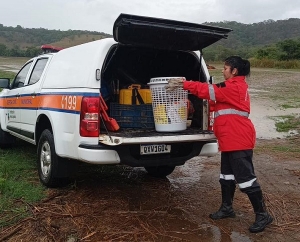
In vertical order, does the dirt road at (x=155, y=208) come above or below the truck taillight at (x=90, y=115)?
below

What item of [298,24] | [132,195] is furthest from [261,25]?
[132,195]

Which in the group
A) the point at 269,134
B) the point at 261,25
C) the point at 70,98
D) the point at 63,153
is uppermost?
the point at 261,25

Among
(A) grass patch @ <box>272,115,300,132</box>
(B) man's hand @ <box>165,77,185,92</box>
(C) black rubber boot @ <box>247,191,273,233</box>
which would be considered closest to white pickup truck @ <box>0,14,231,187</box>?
(B) man's hand @ <box>165,77,185,92</box>

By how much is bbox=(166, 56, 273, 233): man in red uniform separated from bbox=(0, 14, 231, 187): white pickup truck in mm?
469

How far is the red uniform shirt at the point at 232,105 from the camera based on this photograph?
158 inches

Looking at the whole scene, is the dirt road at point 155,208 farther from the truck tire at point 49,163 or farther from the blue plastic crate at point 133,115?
the blue plastic crate at point 133,115

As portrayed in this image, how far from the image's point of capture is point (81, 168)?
20.4 feet

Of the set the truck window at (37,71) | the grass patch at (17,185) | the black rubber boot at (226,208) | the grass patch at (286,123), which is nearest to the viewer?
the grass patch at (17,185)

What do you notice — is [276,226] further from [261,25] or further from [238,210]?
[261,25]

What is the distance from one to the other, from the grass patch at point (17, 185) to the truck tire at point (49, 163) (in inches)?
6.5

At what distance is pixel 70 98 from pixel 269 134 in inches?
277

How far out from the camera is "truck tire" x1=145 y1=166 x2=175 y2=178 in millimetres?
5788

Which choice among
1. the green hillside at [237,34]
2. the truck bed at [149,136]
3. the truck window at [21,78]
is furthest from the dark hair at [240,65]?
the green hillside at [237,34]

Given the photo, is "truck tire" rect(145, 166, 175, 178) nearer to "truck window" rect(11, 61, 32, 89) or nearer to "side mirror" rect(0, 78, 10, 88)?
"truck window" rect(11, 61, 32, 89)
